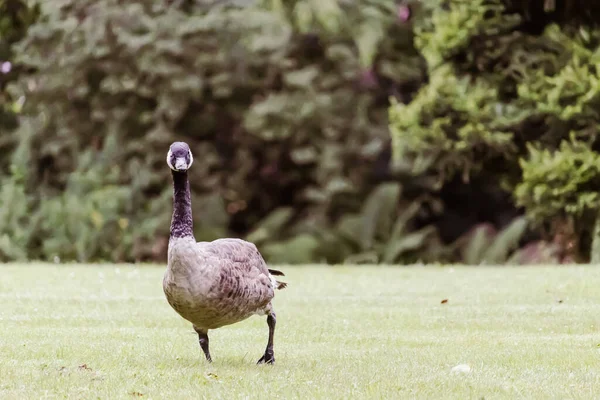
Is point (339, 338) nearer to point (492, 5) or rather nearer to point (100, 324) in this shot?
point (100, 324)

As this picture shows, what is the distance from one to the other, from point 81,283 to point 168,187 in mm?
6530

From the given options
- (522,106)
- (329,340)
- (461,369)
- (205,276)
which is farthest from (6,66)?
(461,369)

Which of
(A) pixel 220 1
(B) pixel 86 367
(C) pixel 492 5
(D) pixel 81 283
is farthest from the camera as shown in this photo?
(A) pixel 220 1

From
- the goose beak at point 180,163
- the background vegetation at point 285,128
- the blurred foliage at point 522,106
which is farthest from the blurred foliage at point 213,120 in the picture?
the goose beak at point 180,163

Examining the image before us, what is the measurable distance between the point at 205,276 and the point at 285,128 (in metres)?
13.1

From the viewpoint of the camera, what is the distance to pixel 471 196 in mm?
21438

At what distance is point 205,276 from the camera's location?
25.5 ft

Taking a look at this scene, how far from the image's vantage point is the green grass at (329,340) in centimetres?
746

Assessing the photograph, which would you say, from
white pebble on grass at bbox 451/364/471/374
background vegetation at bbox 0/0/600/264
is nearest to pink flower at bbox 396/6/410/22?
background vegetation at bbox 0/0/600/264

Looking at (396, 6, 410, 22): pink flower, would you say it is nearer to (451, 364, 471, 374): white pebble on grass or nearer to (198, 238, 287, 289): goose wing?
(198, 238, 287, 289): goose wing

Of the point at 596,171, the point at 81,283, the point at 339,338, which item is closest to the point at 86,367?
the point at 339,338

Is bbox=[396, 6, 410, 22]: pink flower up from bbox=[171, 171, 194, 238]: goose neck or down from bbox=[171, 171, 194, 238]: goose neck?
down

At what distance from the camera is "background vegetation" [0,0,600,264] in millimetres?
18734

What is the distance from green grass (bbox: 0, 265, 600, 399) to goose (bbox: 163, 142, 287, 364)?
423 mm
